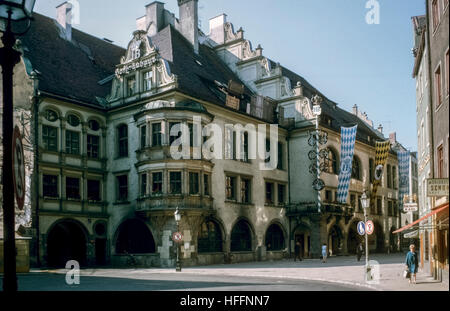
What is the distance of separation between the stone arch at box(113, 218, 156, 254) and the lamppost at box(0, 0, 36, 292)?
32.3 meters

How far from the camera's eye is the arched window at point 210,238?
39125mm

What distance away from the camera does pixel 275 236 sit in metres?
47.4

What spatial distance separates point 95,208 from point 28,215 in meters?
8.31

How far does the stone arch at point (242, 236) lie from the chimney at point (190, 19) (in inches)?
618

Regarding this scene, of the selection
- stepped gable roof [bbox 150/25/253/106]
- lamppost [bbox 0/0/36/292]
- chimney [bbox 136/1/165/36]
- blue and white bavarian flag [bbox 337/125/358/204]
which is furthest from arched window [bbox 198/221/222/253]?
lamppost [bbox 0/0/36/292]

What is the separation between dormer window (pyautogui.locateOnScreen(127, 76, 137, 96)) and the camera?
40.9m

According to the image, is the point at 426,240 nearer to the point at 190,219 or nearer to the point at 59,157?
the point at 190,219

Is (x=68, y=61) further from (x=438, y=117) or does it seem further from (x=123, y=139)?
(x=438, y=117)

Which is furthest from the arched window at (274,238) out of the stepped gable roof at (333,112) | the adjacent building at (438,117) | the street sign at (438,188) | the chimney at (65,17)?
the street sign at (438,188)

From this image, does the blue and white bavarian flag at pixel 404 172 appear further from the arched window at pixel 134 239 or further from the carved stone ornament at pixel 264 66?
the arched window at pixel 134 239

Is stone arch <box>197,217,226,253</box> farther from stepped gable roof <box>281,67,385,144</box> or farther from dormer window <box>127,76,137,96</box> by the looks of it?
stepped gable roof <box>281,67,385,144</box>

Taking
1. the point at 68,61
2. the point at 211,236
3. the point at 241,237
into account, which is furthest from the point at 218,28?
the point at 211,236

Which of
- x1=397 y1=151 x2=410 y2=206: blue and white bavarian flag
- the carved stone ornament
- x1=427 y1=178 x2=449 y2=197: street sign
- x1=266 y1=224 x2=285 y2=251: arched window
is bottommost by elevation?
x1=266 y1=224 x2=285 y2=251: arched window

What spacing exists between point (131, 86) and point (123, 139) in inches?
156
